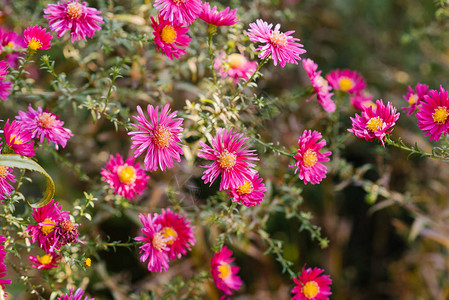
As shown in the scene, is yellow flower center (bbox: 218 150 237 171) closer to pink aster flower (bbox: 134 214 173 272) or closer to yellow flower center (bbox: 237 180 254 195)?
yellow flower center (bbox: 237 180 254 195)

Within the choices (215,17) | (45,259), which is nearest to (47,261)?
(45,259)

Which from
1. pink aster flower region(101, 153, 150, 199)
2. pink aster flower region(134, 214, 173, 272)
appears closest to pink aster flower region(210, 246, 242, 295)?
pink aster flower region(134, 214, 173, 272)

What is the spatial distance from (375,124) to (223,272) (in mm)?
474

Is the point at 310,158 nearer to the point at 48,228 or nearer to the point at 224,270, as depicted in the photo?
the point at 224,270

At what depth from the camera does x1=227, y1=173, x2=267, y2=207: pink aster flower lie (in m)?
0.80

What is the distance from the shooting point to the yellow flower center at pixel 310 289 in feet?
2.91

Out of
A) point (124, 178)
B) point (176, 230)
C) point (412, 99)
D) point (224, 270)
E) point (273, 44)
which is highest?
point (273, 44)

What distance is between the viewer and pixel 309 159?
0.85 metres

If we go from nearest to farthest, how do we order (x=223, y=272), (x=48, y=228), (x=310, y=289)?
(x=48, y=228)
(x=310, y=289)
(x=223, y=272)

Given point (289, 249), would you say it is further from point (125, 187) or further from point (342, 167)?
point (125, 187)

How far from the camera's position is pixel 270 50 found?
0.82 metres

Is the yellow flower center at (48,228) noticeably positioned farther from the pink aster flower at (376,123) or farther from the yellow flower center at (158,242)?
the pink aster flower at (376,123)

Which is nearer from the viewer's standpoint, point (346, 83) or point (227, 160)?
point (227, 160)

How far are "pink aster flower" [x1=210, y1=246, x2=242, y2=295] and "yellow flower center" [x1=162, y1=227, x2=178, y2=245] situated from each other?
0.31 ft
